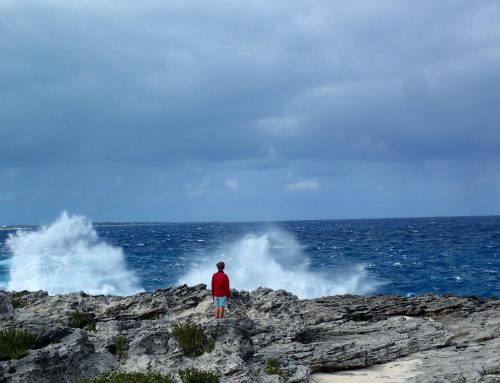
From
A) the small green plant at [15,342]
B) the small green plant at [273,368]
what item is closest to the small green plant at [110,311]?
the small green plant at [15,342]

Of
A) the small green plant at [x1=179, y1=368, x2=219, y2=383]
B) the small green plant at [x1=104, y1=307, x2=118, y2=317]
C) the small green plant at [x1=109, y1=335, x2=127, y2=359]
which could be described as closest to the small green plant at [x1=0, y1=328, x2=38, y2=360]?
the small green plant at [x1=109, y1=335, x2=127, y2=359]

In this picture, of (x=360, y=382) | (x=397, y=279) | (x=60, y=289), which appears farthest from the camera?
(x=397, y=279)

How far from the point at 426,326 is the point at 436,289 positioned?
32179 mm

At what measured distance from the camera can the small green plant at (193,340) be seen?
541 inches

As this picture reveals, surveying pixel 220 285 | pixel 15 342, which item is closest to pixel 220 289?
pixel 220 285

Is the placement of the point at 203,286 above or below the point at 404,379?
above

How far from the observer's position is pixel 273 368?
1343 centimetres

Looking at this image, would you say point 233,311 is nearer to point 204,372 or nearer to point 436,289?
point 204,372

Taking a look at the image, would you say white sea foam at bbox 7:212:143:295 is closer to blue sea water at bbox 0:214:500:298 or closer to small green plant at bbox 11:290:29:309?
blue sea water at bbox 0:214:500:298

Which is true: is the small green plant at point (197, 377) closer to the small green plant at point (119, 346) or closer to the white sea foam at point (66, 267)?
the small green plant at point (119, 346)

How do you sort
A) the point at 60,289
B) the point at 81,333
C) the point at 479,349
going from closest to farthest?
the point at 81,333, the point at 479,349, the point at 60,289

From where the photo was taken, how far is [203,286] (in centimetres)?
2286

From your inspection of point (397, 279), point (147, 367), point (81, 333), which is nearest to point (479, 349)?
point (147, 367)

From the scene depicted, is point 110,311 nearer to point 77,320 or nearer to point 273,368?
point 77,320
